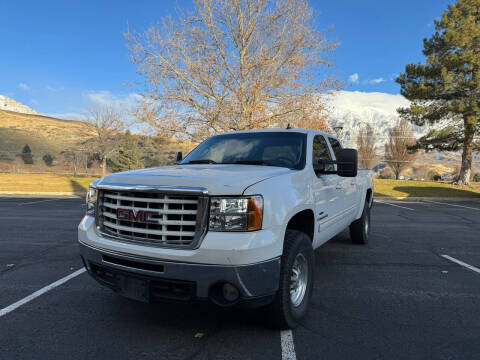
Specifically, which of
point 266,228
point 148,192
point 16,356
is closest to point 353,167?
point 266,228

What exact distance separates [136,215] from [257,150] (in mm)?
1752

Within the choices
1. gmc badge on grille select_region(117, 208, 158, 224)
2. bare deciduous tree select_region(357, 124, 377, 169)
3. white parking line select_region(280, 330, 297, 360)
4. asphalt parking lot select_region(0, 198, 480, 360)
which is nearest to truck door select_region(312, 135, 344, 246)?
asphalt parking lot select_region(0, 198, 480, 360)

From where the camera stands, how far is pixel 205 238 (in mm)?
2365

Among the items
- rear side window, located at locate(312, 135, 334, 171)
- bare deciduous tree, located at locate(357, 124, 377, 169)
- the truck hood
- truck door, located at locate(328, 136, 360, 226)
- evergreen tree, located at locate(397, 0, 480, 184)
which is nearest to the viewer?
the truck hood

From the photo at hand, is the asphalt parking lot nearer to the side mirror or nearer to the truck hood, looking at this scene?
the truck hood

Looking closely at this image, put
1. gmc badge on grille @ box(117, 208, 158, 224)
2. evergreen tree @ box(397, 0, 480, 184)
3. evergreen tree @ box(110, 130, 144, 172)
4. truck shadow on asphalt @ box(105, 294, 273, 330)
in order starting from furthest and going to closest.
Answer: evergreen tree @ box(110, 130, 144, 172) → evergreen tree @ box(397, 0, 480, 184) → truck shadow on asphalt @ box(105, 294, 273, 330) → gmc badge on grille @ box(117, 208, 158, 224)

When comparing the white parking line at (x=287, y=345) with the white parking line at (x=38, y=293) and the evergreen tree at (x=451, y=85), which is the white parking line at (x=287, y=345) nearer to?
the white parking line at (x=38, y=293)

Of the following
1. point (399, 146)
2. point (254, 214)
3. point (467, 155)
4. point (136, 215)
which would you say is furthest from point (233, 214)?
point (399, 146)

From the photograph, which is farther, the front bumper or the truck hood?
the truck hood

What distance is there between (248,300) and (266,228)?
552 millimetres

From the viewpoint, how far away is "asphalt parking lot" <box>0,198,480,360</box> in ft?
8.44

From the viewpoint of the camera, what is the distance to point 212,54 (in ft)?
53.4

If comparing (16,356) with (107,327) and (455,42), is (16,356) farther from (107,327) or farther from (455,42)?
(455,42)

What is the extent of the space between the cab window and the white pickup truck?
0.69 m
